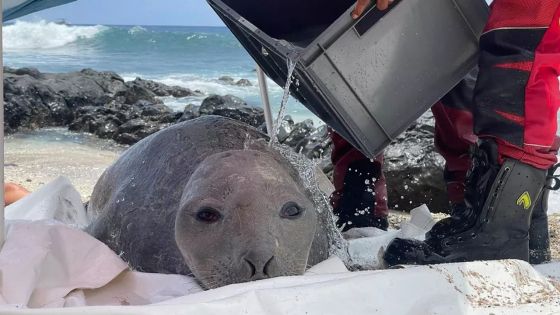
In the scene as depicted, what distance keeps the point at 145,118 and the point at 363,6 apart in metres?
9.22

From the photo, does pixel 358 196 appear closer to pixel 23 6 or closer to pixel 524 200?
pixel 524 200

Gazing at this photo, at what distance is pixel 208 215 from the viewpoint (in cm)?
216

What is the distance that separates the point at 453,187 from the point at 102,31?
3864 centimetres

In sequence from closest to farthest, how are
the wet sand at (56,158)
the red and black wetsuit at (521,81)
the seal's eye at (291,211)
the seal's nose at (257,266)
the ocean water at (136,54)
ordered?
the seal's nose at (257,266), the seal's eye at (291,211), the red and black wetsuit at (521,81), the wet sand at (56,158), the ocean water at (136,54)

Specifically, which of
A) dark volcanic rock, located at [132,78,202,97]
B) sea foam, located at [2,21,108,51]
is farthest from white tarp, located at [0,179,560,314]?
sea foam, located at [2,21,108,51]

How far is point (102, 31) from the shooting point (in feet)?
132

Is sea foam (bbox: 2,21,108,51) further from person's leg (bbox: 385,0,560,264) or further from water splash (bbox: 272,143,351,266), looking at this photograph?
person's leg (bbox: 385,0,560,264)

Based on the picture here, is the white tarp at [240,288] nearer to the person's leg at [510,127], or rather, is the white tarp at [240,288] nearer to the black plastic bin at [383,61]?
the person's leg at [510,127]

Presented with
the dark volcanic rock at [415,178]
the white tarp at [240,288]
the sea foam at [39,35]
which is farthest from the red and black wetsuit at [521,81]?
the sea foam at [39,35]

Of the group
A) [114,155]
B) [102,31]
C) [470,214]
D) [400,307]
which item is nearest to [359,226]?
[470,214]

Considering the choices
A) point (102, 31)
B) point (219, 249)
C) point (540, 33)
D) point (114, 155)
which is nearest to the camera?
point (219, 249)

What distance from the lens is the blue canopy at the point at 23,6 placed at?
11.7 ft

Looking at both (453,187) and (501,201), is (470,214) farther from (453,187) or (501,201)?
(453,187)

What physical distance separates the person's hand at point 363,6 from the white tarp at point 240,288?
1123mm
